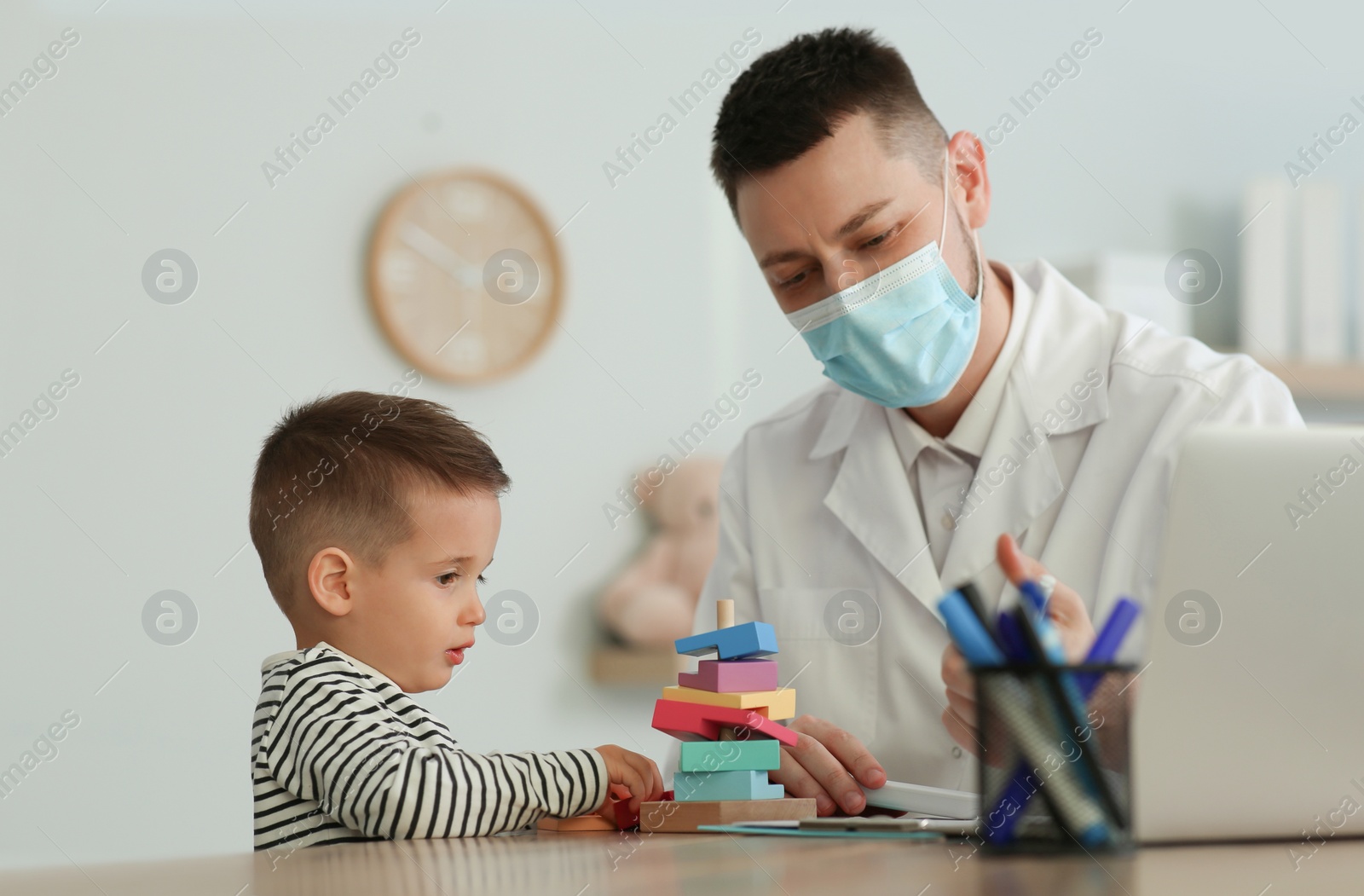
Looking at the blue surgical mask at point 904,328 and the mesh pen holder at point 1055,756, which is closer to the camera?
the mesh pen holder at point 1055,756

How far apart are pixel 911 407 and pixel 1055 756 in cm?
101

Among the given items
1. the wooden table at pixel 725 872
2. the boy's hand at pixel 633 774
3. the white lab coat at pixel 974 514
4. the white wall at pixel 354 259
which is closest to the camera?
the wooden table at pixel 725 872

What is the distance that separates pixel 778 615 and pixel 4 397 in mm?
1970

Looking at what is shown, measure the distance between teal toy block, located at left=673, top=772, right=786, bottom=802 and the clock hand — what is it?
7.04 ft

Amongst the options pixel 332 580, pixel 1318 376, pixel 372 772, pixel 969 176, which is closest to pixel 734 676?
pixel 372 772

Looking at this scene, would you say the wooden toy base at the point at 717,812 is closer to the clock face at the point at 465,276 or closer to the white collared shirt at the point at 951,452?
the white collared shirt at the point at 951,452

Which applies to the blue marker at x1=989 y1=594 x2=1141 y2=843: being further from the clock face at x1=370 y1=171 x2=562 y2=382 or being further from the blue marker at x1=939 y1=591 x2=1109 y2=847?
the clock face at x1=370 y1=171 x2=562 y2=382

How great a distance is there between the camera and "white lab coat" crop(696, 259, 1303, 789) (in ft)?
4.63

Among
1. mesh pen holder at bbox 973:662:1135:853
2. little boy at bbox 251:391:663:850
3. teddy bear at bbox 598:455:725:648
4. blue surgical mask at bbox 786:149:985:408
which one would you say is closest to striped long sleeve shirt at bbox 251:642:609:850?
little boy at bbox 251:391:663:850

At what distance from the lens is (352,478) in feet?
3.88

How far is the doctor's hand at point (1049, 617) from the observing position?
2.27 feet

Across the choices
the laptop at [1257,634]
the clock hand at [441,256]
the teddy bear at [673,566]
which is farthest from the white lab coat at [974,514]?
the clock hand at [441,256]

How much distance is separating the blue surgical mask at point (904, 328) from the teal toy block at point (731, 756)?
0.67m

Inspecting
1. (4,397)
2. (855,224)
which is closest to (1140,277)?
(855,224)
